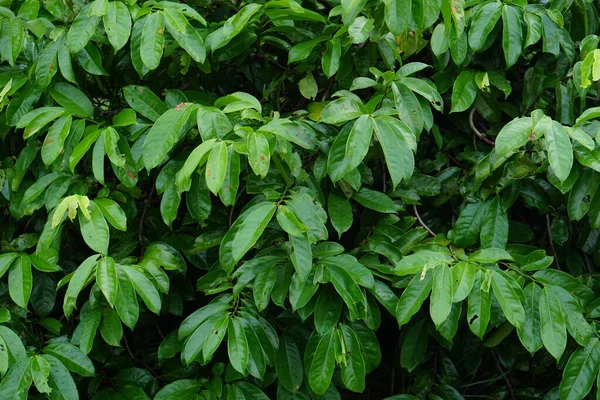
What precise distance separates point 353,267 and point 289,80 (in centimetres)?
78

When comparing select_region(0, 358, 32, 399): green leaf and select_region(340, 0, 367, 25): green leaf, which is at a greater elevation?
select_region(340, 0, 367, 25): green leaf

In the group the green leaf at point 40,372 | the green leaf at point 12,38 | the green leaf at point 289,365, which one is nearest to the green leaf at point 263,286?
the green leaf at point 289,365

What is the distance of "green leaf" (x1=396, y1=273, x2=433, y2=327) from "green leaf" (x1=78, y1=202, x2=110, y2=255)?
72 centimetres

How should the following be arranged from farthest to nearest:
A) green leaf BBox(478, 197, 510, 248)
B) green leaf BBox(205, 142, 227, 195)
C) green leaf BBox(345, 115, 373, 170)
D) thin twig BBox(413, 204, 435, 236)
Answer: thin twig BBox(413, 204, 435, 236)
green leaf BBox(478, 197, 510, 248)
green leaf BBox(345, 115, 373, 170)
green leaf BBox(205, 142, 227, 195)

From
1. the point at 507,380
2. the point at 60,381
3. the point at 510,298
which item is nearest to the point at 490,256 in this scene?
the point at 510,298

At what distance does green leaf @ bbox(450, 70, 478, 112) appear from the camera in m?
2.16

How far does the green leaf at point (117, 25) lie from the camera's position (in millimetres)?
1974

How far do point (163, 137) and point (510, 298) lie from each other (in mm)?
897

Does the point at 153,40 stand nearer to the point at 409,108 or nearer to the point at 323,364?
the point at 409,108

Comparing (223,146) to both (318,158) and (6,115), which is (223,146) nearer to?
(318,158)

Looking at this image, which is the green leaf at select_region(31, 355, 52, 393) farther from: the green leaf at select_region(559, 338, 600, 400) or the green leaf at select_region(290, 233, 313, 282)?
the green leaf at select_region(559, 338, 600, 400)

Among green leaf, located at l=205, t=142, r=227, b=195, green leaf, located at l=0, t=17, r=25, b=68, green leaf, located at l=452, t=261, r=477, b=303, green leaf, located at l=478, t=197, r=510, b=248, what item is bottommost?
green leaf, located at l=478, t=197, r=510, b=248

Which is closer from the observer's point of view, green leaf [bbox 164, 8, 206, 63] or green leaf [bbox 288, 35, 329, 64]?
green leaf [bbox 164, 8, 206, 63]

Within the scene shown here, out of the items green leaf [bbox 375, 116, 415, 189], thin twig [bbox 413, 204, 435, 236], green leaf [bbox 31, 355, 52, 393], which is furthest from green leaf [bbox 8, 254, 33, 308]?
thin twig [bbox 413, 204, 435, 236]
